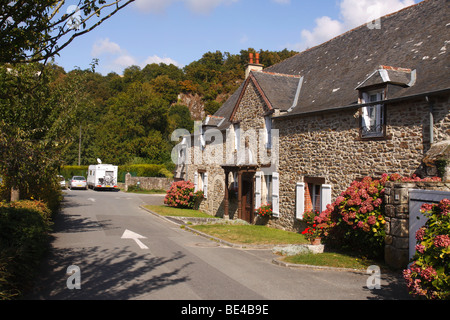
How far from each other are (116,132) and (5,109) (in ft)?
144

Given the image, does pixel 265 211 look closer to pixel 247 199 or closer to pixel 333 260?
pixel 247 199

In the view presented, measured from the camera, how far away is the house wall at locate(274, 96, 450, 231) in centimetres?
1019

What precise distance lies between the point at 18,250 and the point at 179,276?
10.2 ft

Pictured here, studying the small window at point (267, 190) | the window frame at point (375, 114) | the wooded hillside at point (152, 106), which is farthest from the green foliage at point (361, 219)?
the wooded hillside at point (152, 106)

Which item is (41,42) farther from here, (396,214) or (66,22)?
(396,214)

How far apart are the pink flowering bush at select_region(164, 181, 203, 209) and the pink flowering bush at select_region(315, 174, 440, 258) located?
49.9 ft

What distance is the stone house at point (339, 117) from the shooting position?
10.5 meters

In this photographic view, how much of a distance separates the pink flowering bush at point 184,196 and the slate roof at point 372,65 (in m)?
10.6

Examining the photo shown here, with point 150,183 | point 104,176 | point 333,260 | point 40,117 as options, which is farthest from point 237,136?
point 150,183

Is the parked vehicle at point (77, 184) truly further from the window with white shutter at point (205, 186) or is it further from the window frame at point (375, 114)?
the window frame at point (375, 114)

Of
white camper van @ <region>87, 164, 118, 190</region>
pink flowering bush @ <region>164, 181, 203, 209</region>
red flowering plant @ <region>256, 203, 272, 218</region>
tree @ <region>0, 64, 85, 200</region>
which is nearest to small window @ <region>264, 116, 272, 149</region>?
red flowering plant @ <region>256, 203, 272, 218</region>

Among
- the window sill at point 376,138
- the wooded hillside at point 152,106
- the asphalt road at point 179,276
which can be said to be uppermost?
the wooded hillside at point 152,106

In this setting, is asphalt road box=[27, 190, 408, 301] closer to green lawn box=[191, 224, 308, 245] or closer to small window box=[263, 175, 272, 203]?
green lawn box=[191, 224, 308, 245]
